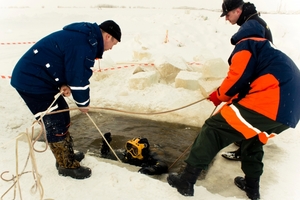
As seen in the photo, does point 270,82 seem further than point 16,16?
No

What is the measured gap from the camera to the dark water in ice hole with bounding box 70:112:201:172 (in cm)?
396

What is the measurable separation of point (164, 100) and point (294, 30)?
50.0ft

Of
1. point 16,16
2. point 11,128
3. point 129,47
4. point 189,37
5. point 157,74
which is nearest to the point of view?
point 11,128

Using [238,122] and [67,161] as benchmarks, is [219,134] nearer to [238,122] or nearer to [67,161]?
[238,122]

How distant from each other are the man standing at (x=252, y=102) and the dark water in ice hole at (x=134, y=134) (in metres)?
1.11

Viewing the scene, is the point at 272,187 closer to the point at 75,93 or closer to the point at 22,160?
the point at 75,93

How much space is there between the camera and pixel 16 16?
1959 centimetres

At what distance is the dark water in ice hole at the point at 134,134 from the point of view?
396 cm

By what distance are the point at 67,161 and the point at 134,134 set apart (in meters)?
1.80

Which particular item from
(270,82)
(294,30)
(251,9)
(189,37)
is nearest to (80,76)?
(270,82)

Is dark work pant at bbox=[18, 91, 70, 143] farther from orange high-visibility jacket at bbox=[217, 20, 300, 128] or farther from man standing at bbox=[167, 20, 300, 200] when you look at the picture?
orange high-visibility jacket at bbox=[217, 20, 300, 128]

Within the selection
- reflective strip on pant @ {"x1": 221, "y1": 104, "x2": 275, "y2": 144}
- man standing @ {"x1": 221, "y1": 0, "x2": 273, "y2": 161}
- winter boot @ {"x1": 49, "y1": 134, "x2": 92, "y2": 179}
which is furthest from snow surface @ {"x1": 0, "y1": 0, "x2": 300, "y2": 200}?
man standing @ {"x1": 221, "y1": 0, "x2": 273, "y2": 161}

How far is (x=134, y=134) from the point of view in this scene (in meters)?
4.46

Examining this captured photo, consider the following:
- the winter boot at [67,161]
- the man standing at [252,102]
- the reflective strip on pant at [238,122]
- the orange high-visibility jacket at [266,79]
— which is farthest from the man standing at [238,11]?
the winter boot at [67,161]
